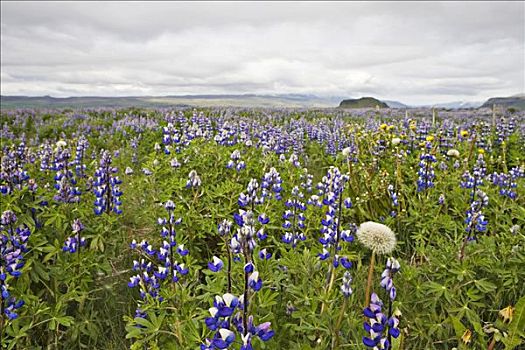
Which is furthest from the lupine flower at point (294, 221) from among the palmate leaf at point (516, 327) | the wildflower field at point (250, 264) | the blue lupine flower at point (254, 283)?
the palmate leaf at point (516, 327)

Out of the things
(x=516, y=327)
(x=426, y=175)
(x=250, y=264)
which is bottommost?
(x=516, y=327)

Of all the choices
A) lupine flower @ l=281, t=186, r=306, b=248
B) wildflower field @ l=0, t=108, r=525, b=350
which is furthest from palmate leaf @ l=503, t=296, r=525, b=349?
lupine flower @ l=281, t=186, r=306, b=248

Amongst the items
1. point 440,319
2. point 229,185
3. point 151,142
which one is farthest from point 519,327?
point 151,142

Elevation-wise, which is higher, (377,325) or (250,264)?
(250,264)

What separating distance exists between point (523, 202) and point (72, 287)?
4.28 meters

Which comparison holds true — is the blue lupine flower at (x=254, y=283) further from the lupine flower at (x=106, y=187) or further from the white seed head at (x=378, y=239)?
the lupine flower at (x=106, y=187)

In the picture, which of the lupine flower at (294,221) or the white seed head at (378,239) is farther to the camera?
the lupine flower at (294,221)

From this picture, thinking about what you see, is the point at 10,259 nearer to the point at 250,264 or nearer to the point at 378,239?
the point at 250,264

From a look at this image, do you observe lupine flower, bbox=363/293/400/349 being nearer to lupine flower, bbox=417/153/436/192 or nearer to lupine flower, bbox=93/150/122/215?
lupine flower, bbox=93/150/122/215

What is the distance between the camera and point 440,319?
8.43 feet

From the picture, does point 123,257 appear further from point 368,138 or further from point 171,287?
point 368,138

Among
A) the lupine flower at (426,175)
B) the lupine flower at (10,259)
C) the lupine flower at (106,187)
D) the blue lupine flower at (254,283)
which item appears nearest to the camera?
the blue lupine flower at (254,283)

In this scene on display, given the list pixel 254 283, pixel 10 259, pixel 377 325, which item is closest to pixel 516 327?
pixel 377 325

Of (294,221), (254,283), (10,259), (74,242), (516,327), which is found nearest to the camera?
(254,283)
